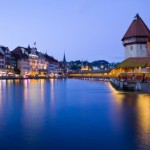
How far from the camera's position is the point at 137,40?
63625 mm

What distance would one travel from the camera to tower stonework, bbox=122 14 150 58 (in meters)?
62.8

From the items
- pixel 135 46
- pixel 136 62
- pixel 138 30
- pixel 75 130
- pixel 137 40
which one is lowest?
pixel 75 130

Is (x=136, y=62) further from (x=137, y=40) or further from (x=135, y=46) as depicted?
(x=137, y=40)

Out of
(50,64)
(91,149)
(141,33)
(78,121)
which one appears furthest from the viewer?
(50,64)

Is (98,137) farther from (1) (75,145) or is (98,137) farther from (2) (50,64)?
(2) (50,64)

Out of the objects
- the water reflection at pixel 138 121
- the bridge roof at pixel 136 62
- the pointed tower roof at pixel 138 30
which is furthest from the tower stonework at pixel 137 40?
the water reflection at pixel 138 121

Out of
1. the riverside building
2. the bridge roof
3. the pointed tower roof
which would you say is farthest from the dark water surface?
the pointed tower roof

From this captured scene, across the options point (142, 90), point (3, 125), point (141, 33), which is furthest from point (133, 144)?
point (141, 33)

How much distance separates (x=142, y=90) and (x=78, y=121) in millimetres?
23315

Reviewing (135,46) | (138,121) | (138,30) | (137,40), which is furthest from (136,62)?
(138,121)

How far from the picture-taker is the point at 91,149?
12969 millimetres

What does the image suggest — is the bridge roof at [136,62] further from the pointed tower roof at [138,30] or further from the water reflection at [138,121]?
the water reflection at [138,121]

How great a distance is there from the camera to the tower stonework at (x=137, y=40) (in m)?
62.8

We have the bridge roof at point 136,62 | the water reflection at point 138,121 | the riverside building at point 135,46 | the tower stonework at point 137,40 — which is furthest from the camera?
the tower stonework at point 137,40
